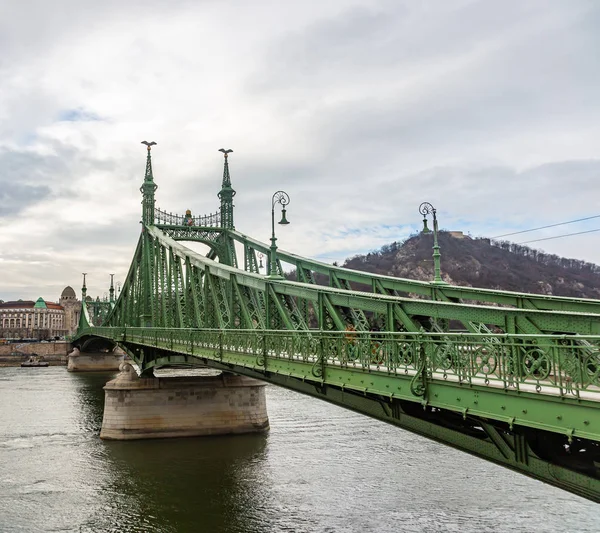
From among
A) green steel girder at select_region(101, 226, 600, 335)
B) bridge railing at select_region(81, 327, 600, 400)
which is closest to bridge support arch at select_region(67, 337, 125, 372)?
green steel girder at select_region(101, 226, 600, 335)

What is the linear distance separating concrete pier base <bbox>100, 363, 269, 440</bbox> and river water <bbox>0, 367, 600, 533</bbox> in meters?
0.88

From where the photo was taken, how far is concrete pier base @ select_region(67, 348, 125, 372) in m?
87.9

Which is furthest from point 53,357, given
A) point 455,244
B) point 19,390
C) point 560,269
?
point 560,269

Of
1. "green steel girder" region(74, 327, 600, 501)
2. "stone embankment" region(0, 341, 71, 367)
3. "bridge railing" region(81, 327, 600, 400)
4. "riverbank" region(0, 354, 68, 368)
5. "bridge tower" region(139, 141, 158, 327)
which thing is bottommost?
"riverbank" region(0, 354, 68, 368)

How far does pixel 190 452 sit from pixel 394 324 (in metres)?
19.8

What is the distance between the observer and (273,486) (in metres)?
22.8

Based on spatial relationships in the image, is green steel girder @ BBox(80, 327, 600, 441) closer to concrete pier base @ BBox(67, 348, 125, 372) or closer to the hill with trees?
concrete pier base @ BBox(67, 348, 125, 372)

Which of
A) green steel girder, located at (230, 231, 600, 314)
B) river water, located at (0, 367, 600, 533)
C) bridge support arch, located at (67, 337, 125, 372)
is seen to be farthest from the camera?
bridge support arch, located at (67, 337, 125, 372)

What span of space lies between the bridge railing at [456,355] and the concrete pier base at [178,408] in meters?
15.4

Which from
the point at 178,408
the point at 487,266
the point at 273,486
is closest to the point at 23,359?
the point at 178,408

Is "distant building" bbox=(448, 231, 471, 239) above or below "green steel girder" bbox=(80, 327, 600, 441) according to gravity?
above

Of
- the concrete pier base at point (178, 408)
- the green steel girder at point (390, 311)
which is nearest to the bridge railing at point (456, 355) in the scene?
the green steel girder at point (390, 311)

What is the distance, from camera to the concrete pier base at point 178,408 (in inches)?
1253

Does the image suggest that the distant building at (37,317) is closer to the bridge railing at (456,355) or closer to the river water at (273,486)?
the river water at (273,486)
